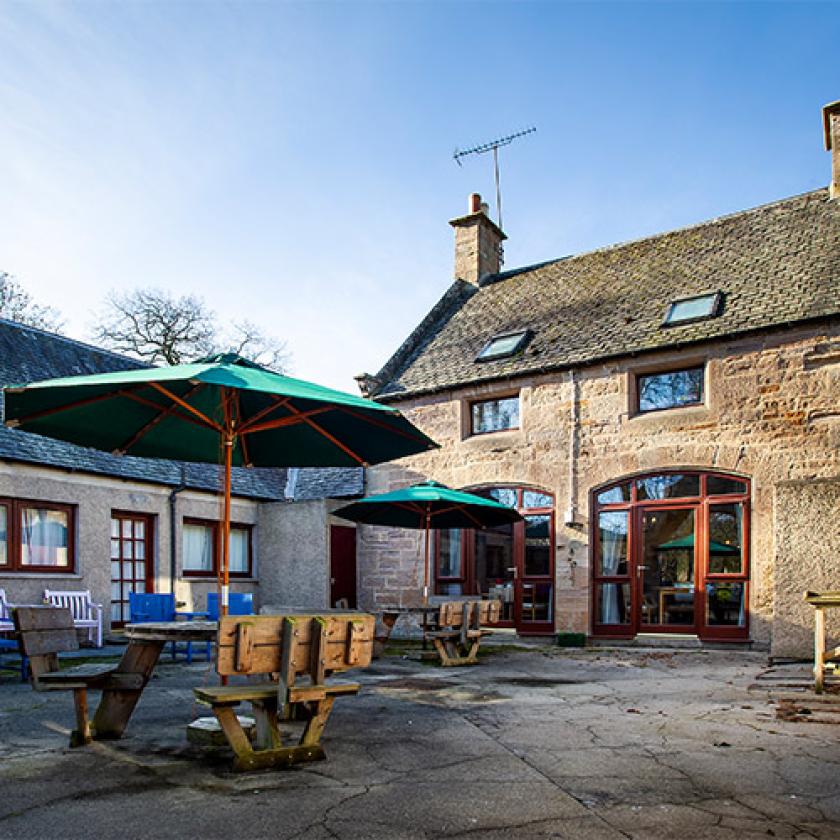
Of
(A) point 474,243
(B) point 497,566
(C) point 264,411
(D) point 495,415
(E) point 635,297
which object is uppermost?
(A) point 474,243

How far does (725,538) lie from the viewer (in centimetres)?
1252

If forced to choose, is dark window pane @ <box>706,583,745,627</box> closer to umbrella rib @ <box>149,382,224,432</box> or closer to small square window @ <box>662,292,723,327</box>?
small square window @ <box>662,292,723,327</box>

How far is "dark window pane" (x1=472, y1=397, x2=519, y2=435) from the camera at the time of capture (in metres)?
14.9

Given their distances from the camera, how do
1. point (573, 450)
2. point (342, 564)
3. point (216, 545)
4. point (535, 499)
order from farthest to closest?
point (342, 564) < point (216, 545) < point (535, 499) < point (573, 450)

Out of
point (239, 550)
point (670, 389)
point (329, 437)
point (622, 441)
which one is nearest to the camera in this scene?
point (329, 437)

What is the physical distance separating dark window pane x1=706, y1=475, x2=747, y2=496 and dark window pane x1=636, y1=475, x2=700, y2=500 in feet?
0.60

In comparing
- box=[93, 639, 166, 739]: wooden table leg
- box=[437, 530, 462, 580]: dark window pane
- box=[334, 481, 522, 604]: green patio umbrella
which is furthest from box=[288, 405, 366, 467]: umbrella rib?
box=[437, 530, 462, 580]: dark window pane

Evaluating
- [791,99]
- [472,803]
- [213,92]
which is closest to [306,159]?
[213,92]

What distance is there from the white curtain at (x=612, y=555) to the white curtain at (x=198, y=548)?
7.50m

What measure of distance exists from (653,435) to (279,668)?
31.1ft

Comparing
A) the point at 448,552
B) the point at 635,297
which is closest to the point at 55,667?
the point at 448,552

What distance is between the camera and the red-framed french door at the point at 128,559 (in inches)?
554

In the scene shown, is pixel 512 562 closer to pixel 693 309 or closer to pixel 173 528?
pixel 693 309

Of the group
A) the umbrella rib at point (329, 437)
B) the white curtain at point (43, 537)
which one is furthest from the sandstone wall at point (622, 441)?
the umbrella rib at point (329, 437)
